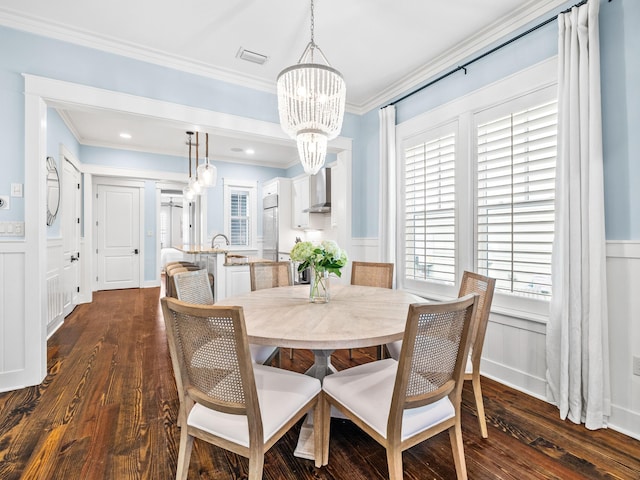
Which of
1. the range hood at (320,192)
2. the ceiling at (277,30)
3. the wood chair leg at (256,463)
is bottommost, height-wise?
the wood chair leg at (256,463)

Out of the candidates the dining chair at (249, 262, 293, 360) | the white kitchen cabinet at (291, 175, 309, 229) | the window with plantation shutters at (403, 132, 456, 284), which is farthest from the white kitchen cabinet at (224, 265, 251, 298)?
the white kitchen cabinet at (291, 175, 309, 229)

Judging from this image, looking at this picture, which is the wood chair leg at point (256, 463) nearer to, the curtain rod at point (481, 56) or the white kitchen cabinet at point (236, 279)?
the white kitchen cabinet at point (236, 279)

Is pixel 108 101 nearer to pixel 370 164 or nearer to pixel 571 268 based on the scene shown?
pixel 370 164

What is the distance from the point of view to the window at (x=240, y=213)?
677 cm

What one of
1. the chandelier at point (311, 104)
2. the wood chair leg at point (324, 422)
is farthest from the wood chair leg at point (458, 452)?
the chandelier at point (311, 104)

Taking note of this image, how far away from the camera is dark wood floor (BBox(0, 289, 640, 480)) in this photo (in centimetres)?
155

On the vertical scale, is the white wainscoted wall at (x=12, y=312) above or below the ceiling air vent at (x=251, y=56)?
below

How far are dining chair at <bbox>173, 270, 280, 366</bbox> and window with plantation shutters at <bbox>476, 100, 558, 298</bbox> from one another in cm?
187

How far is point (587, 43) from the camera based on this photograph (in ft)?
6.46

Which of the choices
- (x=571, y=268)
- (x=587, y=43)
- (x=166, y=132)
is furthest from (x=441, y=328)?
(x=166, y=132)

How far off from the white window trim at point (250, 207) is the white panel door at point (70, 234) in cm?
247

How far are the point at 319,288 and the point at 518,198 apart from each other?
165 cm

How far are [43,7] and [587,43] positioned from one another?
3.70 m

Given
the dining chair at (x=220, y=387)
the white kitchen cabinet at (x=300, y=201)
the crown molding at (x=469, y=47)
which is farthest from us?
the white kitchen cabinet at (x=300, y=201)
